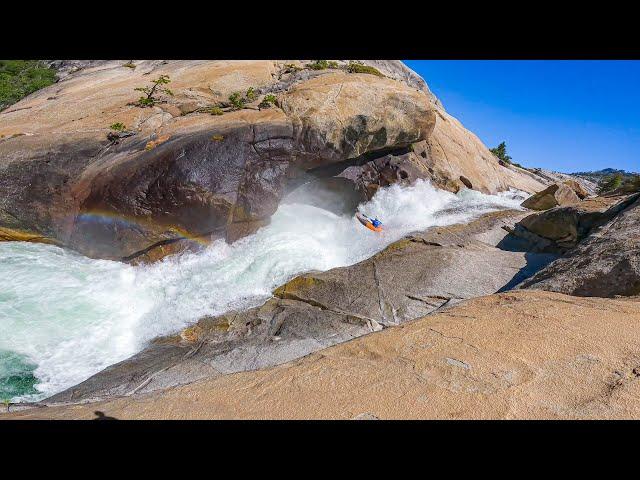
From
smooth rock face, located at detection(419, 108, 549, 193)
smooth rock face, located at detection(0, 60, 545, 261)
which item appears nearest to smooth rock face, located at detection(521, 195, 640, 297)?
smooth rock face, located at detection(0, 60, 545, 261)

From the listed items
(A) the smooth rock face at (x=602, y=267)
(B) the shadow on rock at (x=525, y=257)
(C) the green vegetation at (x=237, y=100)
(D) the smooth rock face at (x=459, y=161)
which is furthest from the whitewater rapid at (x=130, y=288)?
(A) the smooth rock face at (x=602, y=267)

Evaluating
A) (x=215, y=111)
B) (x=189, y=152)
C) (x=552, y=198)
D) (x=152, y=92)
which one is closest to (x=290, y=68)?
(x=215, y=111)

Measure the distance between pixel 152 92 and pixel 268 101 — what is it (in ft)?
20.5

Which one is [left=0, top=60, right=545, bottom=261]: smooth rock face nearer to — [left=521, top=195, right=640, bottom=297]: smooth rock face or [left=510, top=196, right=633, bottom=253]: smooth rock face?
[left=510, top=196, right=633, bottom=253]: smooth rock face

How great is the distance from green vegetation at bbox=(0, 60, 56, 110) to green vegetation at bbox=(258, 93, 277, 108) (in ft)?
68.7

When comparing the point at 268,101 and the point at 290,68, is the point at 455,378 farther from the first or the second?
the point at 290,68

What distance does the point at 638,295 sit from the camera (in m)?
6.84

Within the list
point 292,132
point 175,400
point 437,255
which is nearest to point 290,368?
point 175,400

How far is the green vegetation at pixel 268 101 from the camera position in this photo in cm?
1708

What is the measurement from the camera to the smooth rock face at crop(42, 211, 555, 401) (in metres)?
8.75

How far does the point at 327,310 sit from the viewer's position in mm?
10875

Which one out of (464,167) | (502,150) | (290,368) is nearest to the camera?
(290,368)
